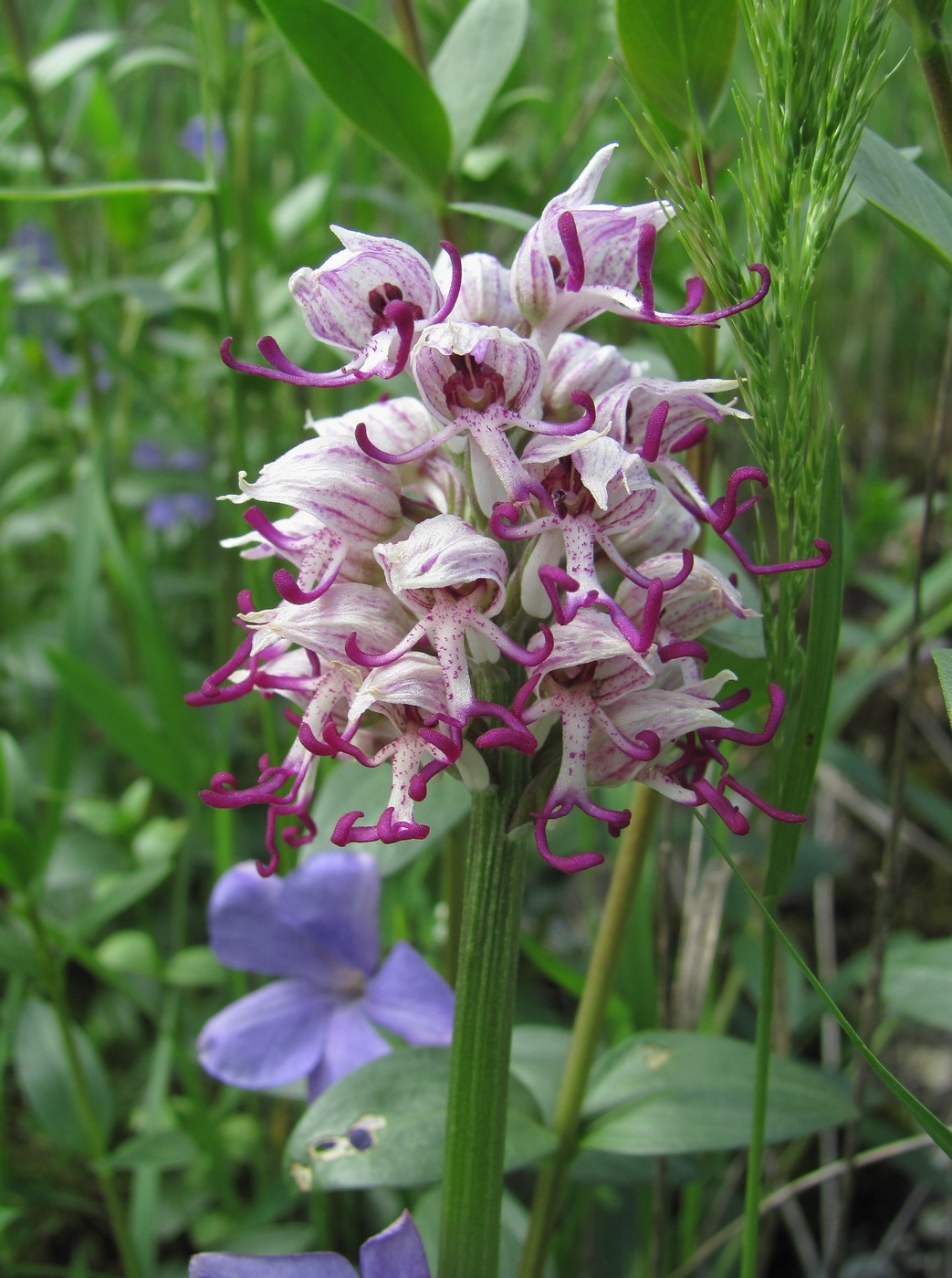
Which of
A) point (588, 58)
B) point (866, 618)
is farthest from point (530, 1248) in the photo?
point (588, 58)

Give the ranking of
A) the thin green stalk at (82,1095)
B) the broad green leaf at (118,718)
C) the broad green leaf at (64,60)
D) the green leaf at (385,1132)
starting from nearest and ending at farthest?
the green leaf at (385,1132) < the thin green stalk at (82,1095) < the broad green leaf at (118,718) < the broad green leaf at (64,60)

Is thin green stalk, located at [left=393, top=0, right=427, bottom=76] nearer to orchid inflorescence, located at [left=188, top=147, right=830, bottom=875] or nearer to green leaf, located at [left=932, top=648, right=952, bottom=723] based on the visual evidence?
orchid inflorescence, located at [left=188, top=147, right=830, bottom=875]

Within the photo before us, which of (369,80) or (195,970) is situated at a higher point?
(369,80)

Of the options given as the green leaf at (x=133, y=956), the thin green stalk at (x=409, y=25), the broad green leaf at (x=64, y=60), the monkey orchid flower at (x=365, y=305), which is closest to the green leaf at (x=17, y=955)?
the green leaf at (x=133, y=956)

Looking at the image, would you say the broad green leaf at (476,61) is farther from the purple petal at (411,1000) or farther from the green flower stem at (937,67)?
the purple petal at (411,1000)

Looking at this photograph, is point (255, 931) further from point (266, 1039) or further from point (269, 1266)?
point (269, 1266)

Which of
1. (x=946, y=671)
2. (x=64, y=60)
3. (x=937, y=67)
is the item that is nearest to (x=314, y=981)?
(x=946, y=671)
